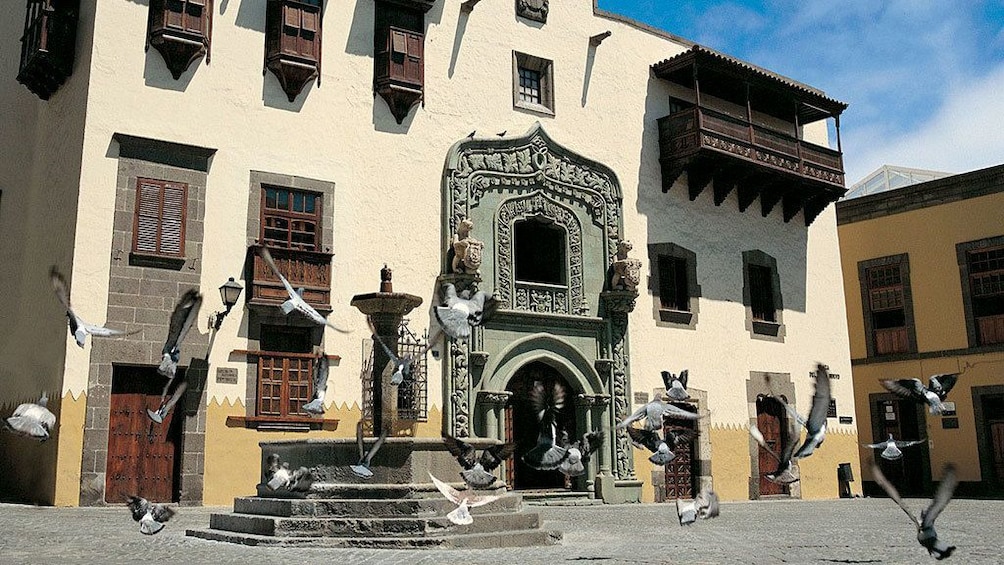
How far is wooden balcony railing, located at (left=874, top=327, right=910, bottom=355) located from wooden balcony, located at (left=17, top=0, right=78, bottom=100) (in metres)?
23.5

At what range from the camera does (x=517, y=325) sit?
66.3ft

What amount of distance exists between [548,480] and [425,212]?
6.25 metres

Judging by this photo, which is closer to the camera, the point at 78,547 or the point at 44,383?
the point at 78,547

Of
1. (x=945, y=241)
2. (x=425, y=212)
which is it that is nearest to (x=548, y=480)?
(x=425, y=212)

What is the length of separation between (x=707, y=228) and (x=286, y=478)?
50.1 ft

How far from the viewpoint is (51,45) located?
55.9 ft

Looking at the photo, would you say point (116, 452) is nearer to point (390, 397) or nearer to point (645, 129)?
point (390, 397)

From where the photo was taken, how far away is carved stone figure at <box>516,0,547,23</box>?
2184cm

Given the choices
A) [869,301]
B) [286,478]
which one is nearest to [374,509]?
[286,478]

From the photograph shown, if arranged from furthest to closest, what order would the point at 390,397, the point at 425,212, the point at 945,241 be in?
1. the point at 945,241
2. the point at 425,212
3. the point at 390,397

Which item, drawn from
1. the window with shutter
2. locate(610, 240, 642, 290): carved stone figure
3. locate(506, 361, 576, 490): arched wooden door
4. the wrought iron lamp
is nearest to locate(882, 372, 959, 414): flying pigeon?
locate(506, 361, 576, 490): arched wooden door

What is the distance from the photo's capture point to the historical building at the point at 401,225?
16.3 metres

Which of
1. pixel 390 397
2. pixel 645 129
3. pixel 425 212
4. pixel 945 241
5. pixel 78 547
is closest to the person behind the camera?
pixel 78 547

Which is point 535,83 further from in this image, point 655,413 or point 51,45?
point 655,413
